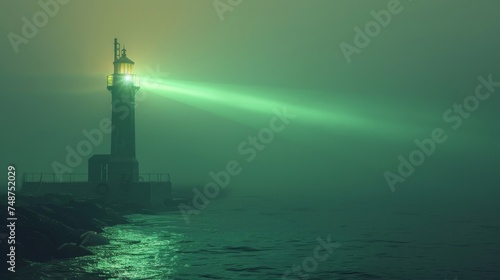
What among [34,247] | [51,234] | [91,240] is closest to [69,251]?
[51,234]

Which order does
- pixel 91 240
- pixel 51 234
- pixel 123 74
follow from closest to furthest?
1. pixel 51 234
2. pixel 91 240
3. pixel 123 74

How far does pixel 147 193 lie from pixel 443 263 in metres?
38.4

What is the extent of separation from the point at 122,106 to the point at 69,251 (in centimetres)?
2948

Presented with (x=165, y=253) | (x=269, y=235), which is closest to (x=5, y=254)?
(x=165, y=253)

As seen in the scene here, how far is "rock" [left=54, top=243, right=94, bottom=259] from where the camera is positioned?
95.6ft

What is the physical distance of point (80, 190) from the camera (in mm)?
60500

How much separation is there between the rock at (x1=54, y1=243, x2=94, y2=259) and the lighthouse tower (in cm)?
2784

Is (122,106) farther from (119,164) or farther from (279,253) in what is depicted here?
(279,253)

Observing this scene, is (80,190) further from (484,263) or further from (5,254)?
(484,263)

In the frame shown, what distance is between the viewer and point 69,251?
29.7 meters

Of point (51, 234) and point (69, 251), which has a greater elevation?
point (51, 234)

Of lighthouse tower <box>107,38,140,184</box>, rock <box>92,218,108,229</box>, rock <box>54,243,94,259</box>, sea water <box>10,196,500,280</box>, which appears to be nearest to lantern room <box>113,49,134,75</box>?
lighthouse tower <box>107,38,140,184</box>

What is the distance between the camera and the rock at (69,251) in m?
29.1

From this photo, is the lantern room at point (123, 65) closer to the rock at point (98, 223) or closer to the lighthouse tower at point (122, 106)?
the lighthouse tower at point (122, 106)
